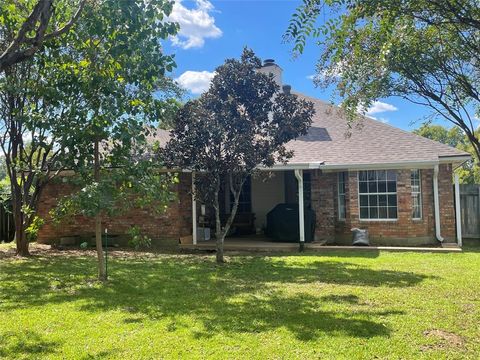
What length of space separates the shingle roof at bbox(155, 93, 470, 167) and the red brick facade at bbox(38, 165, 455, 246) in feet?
1.97

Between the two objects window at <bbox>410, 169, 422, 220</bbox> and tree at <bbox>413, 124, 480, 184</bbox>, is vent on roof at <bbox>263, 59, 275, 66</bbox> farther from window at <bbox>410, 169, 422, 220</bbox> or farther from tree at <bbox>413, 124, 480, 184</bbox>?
tree at <bbox>413, 124, 480, 184</bbox>

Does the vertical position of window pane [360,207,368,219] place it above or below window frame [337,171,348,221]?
below

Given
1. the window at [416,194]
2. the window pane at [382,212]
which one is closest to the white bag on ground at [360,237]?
the window pane at [382,212]

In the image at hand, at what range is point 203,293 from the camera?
7.67 meters

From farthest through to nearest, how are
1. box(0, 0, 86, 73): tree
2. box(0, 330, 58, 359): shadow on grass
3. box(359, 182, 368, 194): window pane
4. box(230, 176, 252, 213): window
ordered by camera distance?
box(230, 176, 252, 213): window < box(359, 182, 368, 194): window pane < box(0, 330, 58, 359): shadow on grass < box(0, 0, 86, 73): tree

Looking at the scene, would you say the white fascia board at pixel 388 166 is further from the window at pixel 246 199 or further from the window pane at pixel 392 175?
the window at pixel 246 199

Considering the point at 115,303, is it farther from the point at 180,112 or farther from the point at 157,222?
the point at 157,222

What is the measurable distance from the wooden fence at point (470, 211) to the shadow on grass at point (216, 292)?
677 centimetres

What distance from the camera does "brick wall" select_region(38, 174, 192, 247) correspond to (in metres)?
14.3

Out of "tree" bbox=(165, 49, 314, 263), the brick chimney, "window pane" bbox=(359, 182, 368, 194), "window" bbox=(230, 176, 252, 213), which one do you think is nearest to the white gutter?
"window pane" bbox=(359, 182, 368, 194)

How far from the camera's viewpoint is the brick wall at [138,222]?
14.3m

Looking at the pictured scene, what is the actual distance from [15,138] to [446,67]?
11.2m

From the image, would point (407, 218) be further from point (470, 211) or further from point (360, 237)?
point (470, 211)

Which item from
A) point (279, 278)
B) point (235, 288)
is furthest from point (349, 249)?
point (235, 288)
